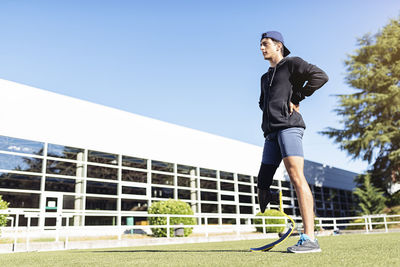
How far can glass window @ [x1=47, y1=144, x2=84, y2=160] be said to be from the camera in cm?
1385

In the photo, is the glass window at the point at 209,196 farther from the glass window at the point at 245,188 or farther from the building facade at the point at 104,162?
the glass window at the point at 245,188

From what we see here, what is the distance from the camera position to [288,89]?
10.3 ft

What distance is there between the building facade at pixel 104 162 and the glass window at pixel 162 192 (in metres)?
0.05

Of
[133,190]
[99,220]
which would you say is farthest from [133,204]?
[99,220]

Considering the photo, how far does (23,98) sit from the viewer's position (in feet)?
43.9

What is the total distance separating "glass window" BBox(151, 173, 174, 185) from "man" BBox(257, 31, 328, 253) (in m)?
14.2

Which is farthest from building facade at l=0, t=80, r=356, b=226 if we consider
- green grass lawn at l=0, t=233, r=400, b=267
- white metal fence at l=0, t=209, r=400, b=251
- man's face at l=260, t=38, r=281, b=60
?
man's face at l=260, t=38, r=281, b=60

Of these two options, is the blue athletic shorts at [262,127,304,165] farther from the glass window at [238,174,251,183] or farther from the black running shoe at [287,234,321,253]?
the glass window at [238,174,251,183]

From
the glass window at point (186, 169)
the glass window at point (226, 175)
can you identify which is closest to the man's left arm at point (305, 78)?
the glass window at point (186, 169)

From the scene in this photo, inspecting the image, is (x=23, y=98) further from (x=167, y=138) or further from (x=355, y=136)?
(x=355, y=136)

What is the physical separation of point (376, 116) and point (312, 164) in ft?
21.0

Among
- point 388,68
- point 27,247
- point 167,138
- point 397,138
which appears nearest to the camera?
point 27,247

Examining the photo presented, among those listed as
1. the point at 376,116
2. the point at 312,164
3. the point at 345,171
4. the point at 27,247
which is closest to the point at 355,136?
the point at 376,116

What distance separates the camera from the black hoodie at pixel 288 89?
3.08 m
